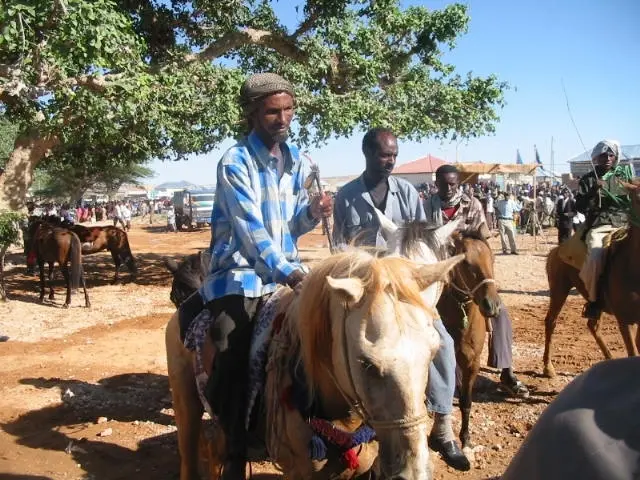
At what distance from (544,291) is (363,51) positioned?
21.3 feet

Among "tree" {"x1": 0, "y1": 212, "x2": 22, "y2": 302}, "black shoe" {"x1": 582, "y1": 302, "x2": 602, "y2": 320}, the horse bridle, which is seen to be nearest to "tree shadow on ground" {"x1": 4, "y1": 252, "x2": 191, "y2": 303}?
"tree" {"x1": 0, "y1": 212, "x2": 22, "y2": 302}

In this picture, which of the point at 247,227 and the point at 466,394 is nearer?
the point at 247,227

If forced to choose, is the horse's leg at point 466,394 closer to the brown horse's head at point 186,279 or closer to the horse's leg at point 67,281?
the brown horse's head at point 186,279

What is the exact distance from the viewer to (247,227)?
2.71 m

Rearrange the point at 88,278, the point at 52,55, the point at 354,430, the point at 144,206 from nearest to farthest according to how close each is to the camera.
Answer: the point at 354,430 < the point at 52,55 < the point at 88,278 < the point at 144,206

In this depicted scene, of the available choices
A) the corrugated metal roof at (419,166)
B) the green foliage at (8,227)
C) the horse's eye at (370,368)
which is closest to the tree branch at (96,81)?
the green foliage at (8,227)

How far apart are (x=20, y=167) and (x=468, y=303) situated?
10.4m

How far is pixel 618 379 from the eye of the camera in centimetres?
130

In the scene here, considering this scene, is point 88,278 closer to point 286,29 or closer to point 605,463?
point 286,29

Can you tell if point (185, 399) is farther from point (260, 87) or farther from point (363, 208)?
point (260, 87)

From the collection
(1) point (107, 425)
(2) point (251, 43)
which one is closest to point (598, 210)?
(1) point (107, 425)

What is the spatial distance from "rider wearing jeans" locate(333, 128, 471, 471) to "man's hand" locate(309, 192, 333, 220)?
0.64m

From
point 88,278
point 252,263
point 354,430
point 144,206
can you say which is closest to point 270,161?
point 252,263

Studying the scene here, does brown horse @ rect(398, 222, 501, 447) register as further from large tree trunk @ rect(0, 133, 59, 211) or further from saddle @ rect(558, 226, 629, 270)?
large tree trunk @ rect(0, 133, 59, 211)
